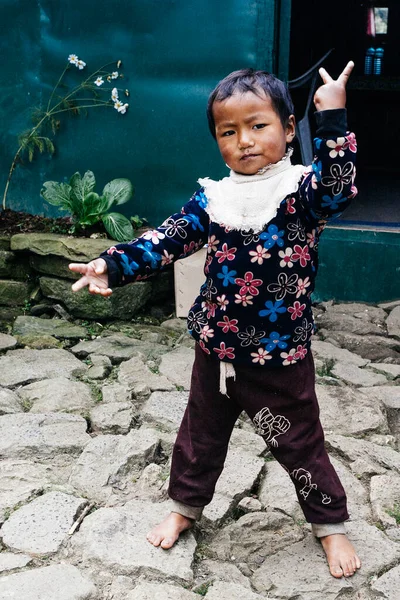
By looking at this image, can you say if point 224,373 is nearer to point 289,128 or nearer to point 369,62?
point 289,128

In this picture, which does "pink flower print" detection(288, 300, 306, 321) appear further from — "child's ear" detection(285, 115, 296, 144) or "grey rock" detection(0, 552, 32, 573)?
"grey rock" detection(0, 552, 32, 573)

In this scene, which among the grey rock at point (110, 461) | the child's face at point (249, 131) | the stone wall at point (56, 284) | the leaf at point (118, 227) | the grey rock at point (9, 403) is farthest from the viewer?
the leaf at point (118, 227)

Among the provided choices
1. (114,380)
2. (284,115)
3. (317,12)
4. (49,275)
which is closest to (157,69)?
(49,275)

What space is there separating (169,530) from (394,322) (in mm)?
2530

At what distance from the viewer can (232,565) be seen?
90.9 inches

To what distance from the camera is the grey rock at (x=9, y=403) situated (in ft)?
10.9

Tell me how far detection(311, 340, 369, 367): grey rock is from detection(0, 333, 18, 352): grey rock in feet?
5.56

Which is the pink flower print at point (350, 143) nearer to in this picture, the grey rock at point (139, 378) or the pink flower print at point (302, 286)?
the pink flower print at point (302, 286)

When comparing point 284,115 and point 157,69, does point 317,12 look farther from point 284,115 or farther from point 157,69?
point 284,115

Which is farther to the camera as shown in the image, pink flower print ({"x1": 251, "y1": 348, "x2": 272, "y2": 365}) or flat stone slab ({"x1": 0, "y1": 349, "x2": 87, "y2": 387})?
flat stone slab ({"x1": 0, "y1": 349, "x2": 87, "y2": 387})

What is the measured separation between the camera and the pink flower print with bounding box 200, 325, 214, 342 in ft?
7.11

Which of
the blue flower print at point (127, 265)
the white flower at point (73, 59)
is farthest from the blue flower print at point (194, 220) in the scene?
the white flower at point (73, 59)

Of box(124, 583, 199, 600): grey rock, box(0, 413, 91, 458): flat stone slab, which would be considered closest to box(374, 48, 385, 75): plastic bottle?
box(0, 413, 91, 458): flat stone slab

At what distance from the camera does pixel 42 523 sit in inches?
96.2
